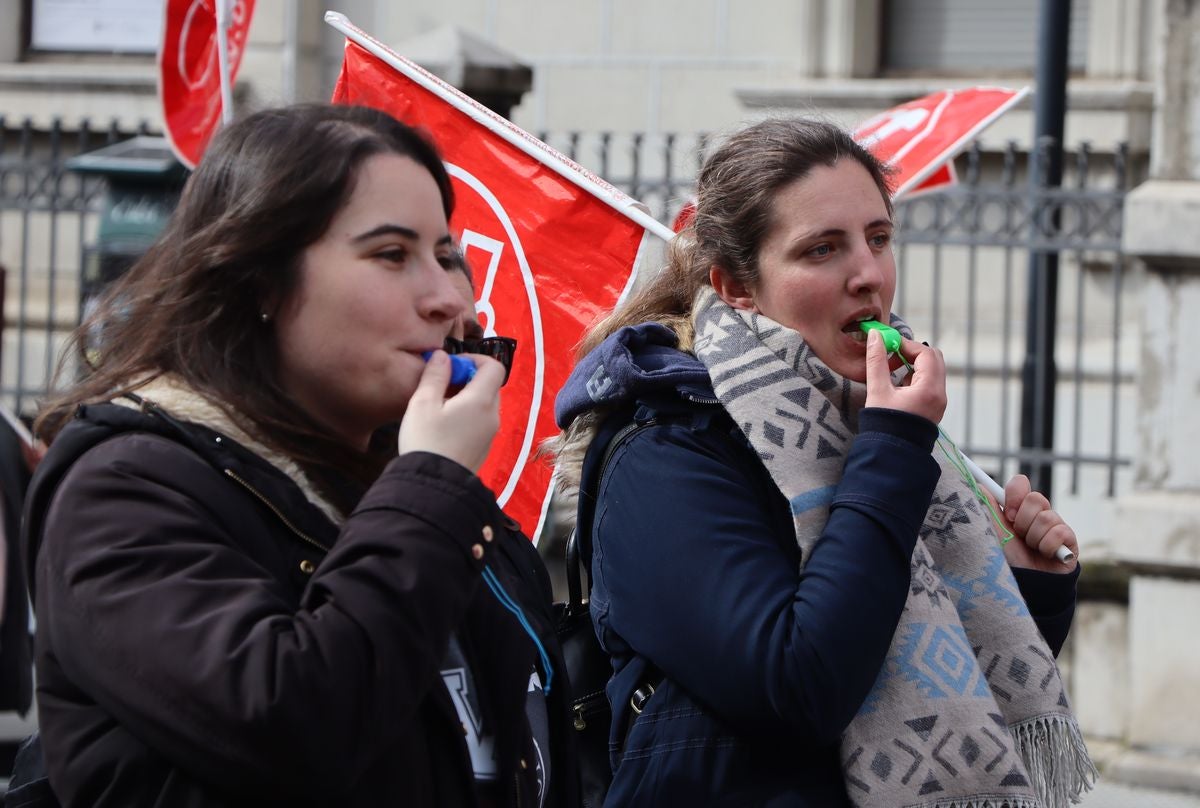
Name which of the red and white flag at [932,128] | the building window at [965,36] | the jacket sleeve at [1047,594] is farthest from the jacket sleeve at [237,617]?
the building window at [965,36]

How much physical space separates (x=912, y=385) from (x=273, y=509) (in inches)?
38.4

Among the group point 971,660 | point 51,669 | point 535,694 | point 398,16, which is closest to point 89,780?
point 51,669

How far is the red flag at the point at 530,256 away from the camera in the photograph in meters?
3.29

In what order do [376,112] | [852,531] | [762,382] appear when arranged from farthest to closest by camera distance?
1. [762,382]
2. [852,531]
3. [376,112]

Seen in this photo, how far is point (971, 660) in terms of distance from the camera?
2.30 meters

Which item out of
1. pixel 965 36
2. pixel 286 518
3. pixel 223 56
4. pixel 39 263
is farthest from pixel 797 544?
pixel 39 263

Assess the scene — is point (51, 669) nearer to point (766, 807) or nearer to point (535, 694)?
point (535, 694)

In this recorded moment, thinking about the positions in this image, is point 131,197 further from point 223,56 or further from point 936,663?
point 936,663

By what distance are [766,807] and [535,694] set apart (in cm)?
37

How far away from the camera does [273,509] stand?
174cm

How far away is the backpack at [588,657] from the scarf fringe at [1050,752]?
1.98 feet

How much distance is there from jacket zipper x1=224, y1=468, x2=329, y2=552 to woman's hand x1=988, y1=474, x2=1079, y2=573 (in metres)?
1.32

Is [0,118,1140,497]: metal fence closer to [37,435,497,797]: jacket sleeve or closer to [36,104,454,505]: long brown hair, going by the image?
[36,104,454,505]: long brown hair

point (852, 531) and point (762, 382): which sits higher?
point (762, 382)
